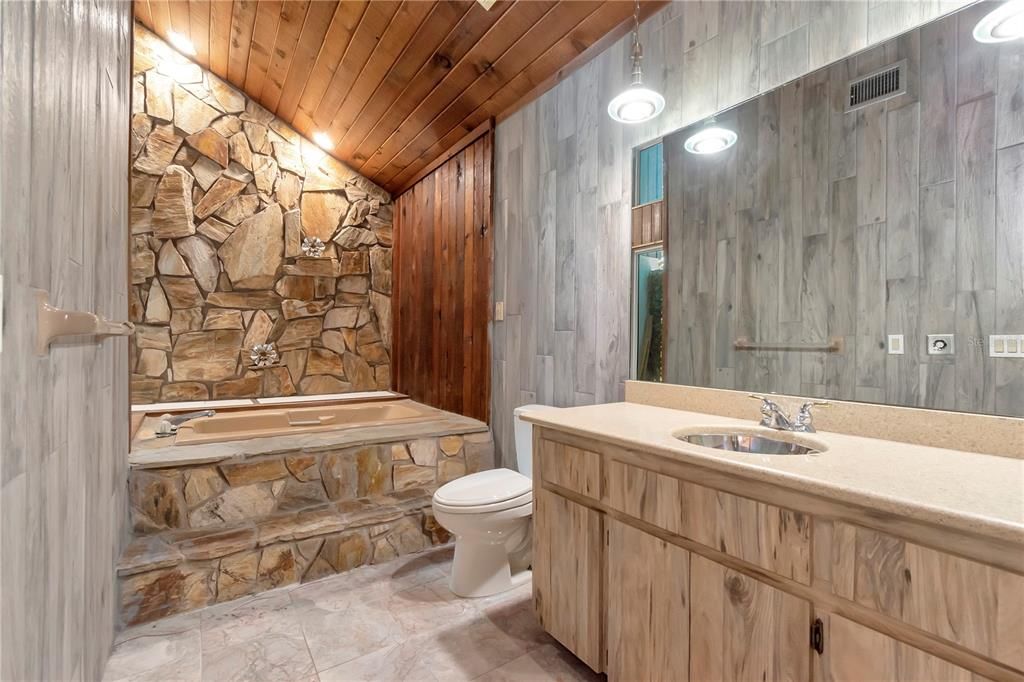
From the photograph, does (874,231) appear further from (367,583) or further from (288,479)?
(288,479)

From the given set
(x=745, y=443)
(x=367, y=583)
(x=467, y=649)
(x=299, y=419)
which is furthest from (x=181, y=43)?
(x=745, y=443)

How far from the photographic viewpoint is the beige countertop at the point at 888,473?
0.75 meters

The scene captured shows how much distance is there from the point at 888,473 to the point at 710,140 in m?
1.29

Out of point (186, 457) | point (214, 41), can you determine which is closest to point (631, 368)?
point (186, 457)

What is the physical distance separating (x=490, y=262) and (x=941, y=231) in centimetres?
211

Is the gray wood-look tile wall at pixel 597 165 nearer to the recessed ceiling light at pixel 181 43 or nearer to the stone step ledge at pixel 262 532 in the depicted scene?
the stone step ledge at pixel 262 532

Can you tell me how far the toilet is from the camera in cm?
191

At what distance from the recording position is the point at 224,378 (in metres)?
3.72

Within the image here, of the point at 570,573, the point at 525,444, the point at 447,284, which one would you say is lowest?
the point at 570,573

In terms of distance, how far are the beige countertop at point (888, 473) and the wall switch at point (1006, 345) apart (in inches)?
9.6

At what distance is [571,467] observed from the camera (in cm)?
151

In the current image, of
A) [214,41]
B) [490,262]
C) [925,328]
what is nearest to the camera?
[925,328]

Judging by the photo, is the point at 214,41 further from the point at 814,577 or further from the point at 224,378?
the point at 814,577

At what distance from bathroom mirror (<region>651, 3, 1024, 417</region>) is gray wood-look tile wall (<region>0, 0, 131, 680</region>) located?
5.92 feet
